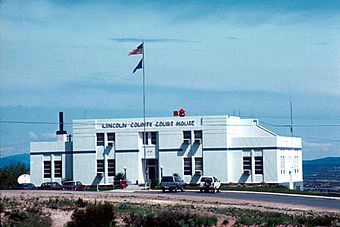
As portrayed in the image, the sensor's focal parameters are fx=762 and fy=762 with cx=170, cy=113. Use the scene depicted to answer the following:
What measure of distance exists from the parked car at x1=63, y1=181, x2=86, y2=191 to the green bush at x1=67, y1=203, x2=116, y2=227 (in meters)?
48.5

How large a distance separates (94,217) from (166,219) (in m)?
3.57

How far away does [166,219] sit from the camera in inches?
1227

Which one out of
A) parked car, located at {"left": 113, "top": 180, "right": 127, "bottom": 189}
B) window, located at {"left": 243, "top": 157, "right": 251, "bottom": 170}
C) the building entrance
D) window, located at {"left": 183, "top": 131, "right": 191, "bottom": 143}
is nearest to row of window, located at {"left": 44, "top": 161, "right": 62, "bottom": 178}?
parked car, located at {"left": 113, "top": 180, "right": 127, "bottom": 189}

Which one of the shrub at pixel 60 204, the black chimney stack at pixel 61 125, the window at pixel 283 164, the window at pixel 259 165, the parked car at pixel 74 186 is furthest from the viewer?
the black chimney stack at pixel 61 125

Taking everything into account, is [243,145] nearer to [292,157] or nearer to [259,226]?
[292,157]

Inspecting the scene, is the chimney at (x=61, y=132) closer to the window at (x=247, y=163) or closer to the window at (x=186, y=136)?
the window at (x=186, y=136)

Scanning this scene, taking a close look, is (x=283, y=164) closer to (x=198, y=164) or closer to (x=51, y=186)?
(x=198, y=164)

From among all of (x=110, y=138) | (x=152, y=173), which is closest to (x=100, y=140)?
(x=110, y=138)

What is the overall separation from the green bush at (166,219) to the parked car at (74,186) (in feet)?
147

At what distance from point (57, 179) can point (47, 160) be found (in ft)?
8.90

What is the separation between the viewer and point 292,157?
9294cm

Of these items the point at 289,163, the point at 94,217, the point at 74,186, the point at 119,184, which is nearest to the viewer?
the point at 94,217

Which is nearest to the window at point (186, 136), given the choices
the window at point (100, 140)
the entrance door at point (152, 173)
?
the entrance door at point (152, 173)

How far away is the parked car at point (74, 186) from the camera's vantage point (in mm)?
79188
